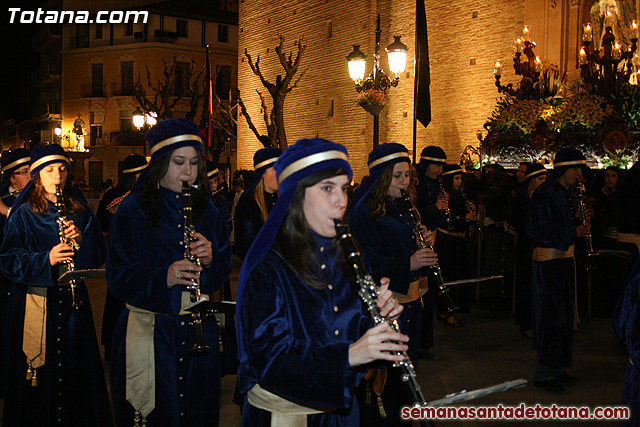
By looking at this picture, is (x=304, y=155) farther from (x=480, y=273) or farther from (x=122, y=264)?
(x=480, y=273)

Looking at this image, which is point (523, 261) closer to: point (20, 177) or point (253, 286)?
point (20, 177)

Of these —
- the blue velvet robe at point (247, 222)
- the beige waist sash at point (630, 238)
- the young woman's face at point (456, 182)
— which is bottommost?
the beige waist sash at point (630, 238)

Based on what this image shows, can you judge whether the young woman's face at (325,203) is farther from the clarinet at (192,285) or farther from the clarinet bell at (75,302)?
the clarinet bell at (75,302)

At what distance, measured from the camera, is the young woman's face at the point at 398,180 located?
15.9 ft

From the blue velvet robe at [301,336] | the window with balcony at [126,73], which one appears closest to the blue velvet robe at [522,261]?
the blue velvet robe at [301,336]

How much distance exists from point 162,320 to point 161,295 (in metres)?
0.20

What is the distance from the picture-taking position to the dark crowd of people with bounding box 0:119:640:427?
2.61 metres

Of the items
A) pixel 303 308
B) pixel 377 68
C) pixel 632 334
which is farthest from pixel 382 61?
pixel 303 308

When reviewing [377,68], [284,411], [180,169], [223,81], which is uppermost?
[223,81]

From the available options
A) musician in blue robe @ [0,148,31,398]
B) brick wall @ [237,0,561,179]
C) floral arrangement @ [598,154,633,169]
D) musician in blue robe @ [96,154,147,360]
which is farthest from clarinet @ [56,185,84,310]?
brick wall @ [237,0,561,179]

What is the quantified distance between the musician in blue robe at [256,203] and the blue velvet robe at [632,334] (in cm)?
335

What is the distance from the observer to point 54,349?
15.3 feet

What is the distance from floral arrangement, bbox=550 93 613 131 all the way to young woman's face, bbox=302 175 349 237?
10.0 m

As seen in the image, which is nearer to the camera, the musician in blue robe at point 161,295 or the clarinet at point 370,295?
the clarinet at point 370,295
